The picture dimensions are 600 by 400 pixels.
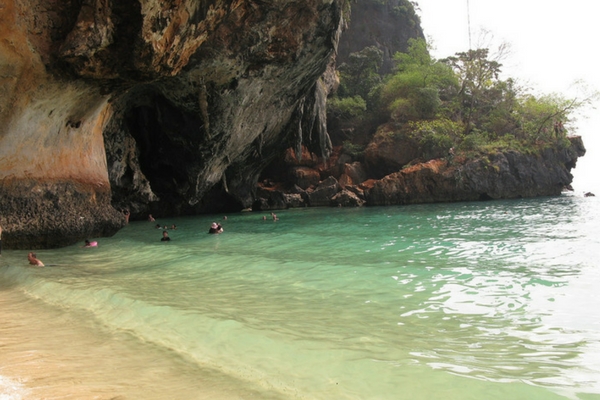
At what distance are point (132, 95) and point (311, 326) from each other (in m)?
13.3

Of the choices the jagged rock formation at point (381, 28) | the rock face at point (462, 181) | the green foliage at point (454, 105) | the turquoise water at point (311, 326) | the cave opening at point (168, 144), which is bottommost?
the turquoise water at point (311, 326)

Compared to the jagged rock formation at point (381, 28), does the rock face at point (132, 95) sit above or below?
below

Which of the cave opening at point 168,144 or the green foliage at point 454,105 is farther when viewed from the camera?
the green foliage at point 454,105

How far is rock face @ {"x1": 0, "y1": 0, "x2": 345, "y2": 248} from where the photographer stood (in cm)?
951

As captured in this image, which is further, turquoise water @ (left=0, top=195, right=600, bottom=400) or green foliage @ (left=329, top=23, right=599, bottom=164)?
green foliage @ (left=329, top=23, right=599, bottom=164)

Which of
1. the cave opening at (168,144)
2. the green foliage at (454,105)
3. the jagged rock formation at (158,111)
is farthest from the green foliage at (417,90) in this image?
the cave opening at (168,144)

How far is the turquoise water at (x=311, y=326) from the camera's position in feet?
10.2

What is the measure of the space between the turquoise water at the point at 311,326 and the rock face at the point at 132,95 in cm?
274

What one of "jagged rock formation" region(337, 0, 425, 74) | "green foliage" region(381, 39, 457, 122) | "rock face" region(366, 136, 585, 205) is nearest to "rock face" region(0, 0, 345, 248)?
"rock face" region(366, 136, 585, 205)

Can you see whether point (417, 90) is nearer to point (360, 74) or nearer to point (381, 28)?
point (360, 74)

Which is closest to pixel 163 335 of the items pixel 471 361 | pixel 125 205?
pixel 471 361

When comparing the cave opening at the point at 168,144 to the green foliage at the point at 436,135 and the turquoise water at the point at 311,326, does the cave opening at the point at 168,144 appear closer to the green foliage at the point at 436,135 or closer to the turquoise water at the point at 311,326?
the turquoise water at the point at 311,326

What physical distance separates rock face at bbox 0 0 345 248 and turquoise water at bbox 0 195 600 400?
2737mm

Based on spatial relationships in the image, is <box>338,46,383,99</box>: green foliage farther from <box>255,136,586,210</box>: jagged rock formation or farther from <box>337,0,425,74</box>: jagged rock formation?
<box>255,136,586,210</box>: jagged rock formation
